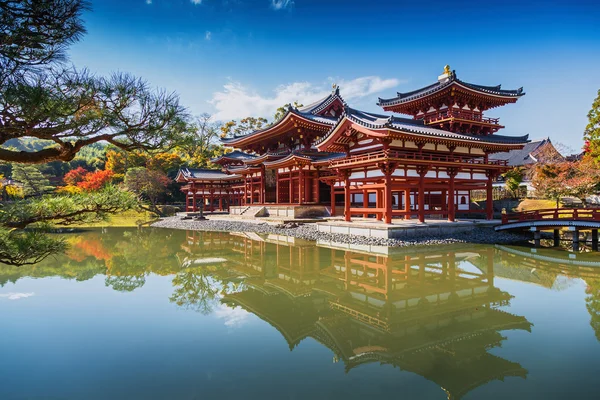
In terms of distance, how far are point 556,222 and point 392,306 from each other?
526 inches

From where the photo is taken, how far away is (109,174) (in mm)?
38531

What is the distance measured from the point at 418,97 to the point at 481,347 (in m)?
18.8

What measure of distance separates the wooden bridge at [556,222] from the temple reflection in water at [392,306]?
5.35 meters

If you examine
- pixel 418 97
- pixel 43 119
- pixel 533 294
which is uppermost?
pixel 418 97

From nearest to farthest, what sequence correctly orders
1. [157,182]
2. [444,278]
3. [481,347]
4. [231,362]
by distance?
[231,362], [481,347], [444,278], [157,182]

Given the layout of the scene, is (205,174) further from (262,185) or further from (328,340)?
(328,340)

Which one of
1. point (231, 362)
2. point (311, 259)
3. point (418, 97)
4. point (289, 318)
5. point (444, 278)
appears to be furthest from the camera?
point (418, 97)

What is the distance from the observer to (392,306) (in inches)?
289

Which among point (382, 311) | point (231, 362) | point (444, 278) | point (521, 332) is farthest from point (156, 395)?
point (444, 278)

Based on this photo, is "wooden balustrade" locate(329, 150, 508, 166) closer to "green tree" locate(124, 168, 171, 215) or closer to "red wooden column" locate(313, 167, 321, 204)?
"red wooden column" locate(313, 167, 321, 204)

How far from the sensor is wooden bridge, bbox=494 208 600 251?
50.1ft

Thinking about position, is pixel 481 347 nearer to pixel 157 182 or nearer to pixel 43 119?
pixel 43 119

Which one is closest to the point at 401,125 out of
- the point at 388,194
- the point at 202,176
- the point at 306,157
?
the point at 388,194

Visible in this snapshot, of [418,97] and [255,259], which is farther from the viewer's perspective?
[418,97]
